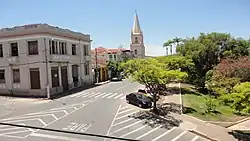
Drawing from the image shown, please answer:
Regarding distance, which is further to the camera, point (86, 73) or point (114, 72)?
point (114, 72)

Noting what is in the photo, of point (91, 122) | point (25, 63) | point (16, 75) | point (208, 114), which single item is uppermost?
point (25, 63)

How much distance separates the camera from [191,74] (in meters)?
43.3

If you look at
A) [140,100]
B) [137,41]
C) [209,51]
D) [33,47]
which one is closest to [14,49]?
[33,47]

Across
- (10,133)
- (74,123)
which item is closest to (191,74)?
(74,123)

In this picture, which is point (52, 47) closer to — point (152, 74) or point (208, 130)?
point (152, 74)

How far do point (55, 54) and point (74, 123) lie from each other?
1817cm

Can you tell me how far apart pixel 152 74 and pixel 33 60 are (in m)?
18.6

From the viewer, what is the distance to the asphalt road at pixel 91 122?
17328 millimetres

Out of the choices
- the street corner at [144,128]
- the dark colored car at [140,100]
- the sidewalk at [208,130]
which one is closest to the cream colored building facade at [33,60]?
the dark colored car at [140,100]

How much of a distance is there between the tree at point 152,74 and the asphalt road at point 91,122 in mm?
2885

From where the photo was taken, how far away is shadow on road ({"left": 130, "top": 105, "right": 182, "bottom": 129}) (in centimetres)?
2106

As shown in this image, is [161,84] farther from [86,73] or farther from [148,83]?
[86,73]

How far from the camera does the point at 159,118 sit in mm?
22891

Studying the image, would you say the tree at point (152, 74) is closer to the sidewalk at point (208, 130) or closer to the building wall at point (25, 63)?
the sidewalk at point (208, 130)
